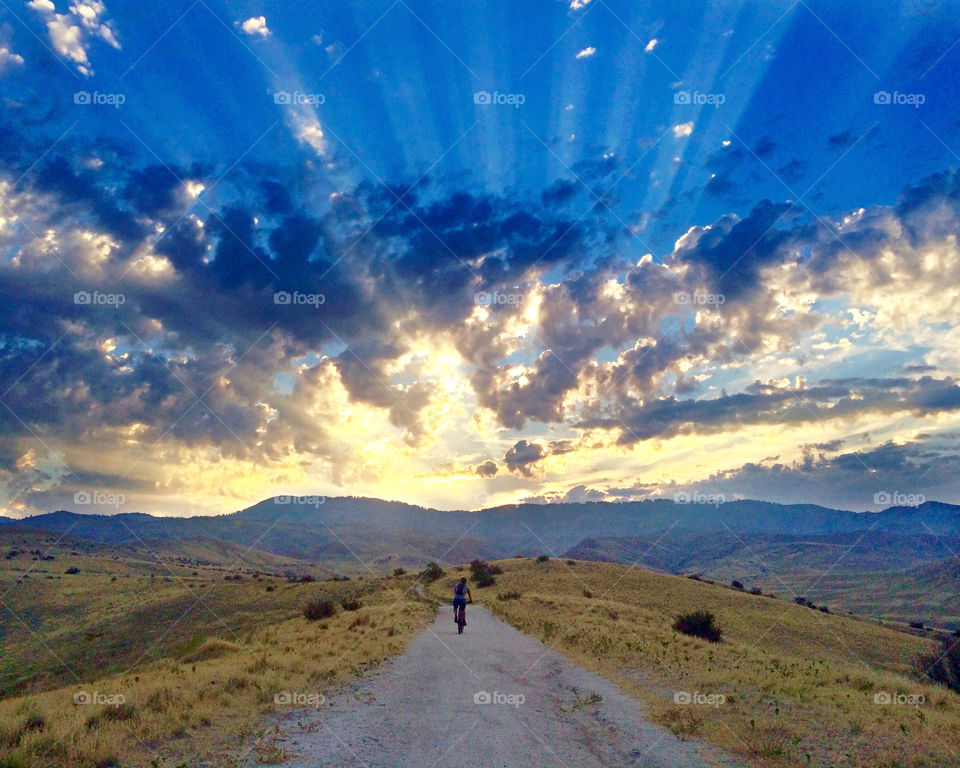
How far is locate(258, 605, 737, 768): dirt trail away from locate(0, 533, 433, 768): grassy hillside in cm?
100

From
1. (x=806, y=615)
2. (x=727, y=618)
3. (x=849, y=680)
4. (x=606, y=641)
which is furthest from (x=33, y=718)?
(x=806, y=615)

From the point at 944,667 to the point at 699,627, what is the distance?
10.1m

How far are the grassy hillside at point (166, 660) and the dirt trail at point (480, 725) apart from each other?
39.5 inches

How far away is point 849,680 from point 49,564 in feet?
341

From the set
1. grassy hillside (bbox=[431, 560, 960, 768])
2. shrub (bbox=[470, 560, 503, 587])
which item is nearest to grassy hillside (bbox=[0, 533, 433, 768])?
grassy hillside (bbox=[431, 560, 960, 768])

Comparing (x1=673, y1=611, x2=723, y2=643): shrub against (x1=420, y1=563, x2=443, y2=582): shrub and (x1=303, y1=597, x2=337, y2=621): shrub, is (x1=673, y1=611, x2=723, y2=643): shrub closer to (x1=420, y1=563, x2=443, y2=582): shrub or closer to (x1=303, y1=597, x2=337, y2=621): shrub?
(x1=303, y1=597, x2=337, y2=621): shrub

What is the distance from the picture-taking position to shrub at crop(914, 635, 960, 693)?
2389 cm

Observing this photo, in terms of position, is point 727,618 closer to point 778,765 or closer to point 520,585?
point 520,585

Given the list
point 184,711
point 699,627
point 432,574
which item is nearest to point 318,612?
point 699,627

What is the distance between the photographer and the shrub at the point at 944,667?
23891 millimetres

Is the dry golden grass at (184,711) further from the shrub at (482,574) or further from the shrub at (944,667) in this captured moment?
the shrub at (482,574)

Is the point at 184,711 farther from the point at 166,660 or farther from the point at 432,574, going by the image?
the point at 432,574

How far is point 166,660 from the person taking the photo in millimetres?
20312

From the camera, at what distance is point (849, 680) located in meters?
16.5
